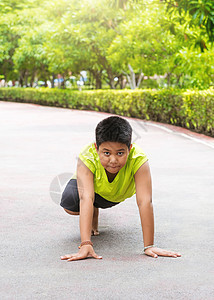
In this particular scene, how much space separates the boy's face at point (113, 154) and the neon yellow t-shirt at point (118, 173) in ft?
0.67

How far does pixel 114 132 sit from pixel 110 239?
1330 mm

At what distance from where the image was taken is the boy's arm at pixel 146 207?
4363 mm

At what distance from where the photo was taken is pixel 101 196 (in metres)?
4.71

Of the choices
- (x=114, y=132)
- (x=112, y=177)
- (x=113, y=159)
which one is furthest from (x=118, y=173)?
(x=114, y=132)

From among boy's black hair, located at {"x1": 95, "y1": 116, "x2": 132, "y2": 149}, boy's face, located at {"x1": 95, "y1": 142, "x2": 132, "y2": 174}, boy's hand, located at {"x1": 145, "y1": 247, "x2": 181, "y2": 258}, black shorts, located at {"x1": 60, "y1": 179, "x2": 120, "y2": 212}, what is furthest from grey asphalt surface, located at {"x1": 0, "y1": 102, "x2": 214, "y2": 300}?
boy's black hair, located at {"x1": 95, "y1": 116, "x2": 132, "y2": 149}

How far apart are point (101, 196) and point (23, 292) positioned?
124cm

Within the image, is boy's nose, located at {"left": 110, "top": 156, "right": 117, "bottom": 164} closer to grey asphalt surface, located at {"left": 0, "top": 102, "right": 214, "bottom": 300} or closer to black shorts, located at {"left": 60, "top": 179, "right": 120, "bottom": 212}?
black shorts, located at {"left": 60, "top": 179, "right": 120, "bottom": 212}

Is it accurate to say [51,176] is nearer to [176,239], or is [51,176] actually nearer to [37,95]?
[176,239]

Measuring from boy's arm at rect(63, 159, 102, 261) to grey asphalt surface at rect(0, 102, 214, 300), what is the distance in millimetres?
77

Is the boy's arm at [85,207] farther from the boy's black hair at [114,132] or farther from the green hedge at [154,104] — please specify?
the green hedge at [154,104]

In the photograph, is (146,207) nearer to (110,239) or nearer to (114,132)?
(114,132)

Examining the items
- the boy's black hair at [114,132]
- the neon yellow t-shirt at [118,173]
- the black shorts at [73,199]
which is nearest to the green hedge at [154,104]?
the black shorts at [73,199]

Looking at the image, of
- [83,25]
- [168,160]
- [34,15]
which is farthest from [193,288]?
[34,15]

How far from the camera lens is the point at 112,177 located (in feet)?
14.8
